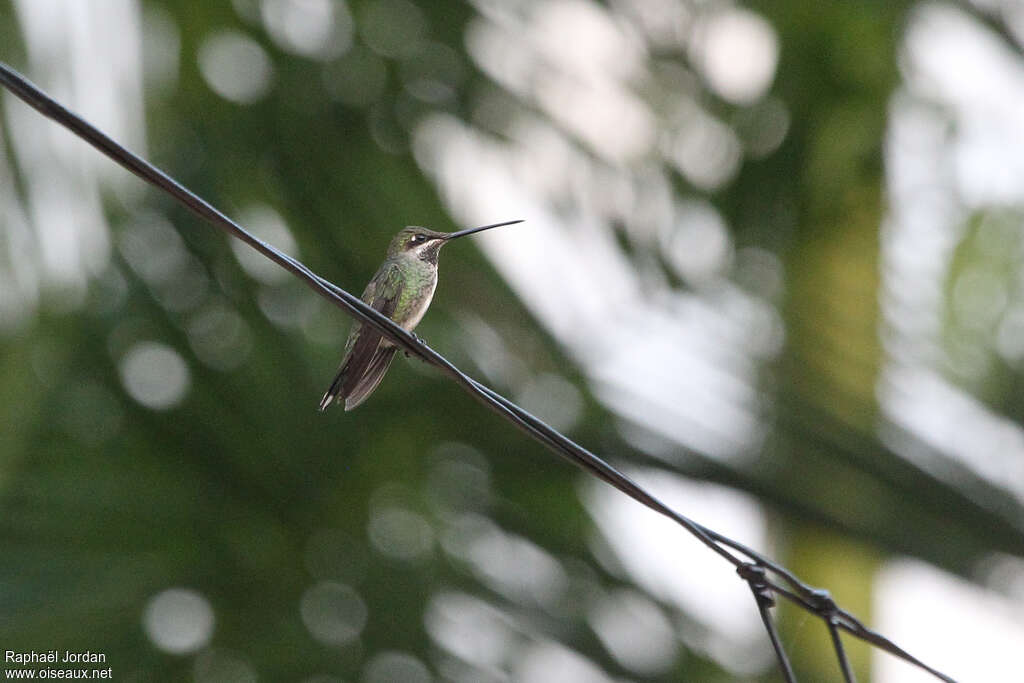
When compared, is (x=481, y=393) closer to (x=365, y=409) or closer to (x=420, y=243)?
(x=420, y=243)

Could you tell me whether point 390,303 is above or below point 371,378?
above

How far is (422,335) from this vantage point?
20.8 ft

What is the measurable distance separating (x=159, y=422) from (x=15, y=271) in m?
1.99

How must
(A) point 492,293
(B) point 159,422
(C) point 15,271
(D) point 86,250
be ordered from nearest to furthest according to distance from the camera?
(C) point 15,271 < (D) point 86,250 < (A) point 492,293 < (B) point 159,422

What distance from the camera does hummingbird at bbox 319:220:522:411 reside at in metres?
4.00

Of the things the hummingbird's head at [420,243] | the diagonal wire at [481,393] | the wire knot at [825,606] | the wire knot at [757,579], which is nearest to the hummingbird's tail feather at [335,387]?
the hummingbird's head at [420,243]

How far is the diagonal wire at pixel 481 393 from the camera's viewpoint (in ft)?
6.79

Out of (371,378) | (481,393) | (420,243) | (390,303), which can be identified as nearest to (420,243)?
(420,243)

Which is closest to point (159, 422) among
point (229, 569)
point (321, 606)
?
point (229, 569)

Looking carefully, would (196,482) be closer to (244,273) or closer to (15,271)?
(244,273)

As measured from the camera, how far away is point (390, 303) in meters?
4.55

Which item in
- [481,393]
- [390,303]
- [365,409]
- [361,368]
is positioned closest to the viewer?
[481,393]

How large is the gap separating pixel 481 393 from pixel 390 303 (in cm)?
196

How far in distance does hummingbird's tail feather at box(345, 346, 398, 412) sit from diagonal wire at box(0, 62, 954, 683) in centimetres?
121
